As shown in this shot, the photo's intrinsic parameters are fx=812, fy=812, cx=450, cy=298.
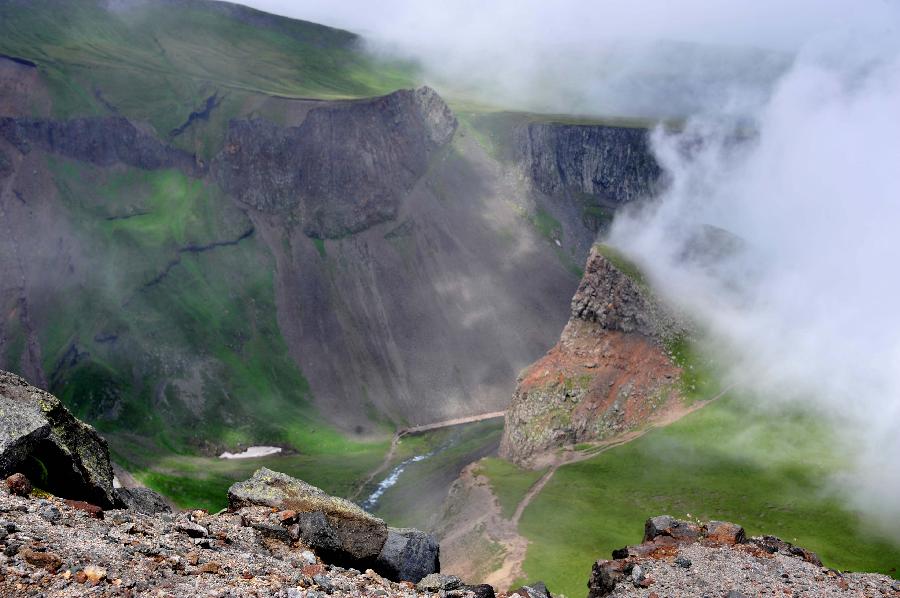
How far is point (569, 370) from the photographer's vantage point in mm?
106250

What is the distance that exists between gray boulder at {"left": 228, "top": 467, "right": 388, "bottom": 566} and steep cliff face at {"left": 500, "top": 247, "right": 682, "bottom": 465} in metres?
71.2

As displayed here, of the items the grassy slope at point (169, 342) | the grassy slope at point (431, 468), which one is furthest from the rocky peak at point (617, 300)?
the grassy slope at point (169, 342)

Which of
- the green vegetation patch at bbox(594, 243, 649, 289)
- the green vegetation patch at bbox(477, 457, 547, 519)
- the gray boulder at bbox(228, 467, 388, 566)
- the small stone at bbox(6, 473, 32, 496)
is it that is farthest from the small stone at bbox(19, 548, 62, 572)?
the green vegetation patch at bbox(594, 243, 649, 289)

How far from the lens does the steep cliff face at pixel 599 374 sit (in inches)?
3841

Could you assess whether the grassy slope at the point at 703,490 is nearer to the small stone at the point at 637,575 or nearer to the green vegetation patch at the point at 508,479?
the green vegetation patch at the point at 508,479

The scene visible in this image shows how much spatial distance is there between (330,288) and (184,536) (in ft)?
579

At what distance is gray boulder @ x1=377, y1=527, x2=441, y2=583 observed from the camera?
28594 millimetres

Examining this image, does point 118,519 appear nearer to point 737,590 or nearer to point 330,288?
point 737,590

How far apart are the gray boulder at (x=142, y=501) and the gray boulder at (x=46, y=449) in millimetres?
1597

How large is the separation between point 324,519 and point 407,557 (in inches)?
153

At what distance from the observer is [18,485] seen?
74.7ft

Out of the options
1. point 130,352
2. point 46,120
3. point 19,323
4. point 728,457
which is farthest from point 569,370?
point 46,120

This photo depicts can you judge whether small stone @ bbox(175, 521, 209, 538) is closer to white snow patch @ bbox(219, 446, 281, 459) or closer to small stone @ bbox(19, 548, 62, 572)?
small stone @ bbox(19, 548, 62, 572)

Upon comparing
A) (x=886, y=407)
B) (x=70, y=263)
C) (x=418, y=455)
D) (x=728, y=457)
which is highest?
(x=886, y=407)
